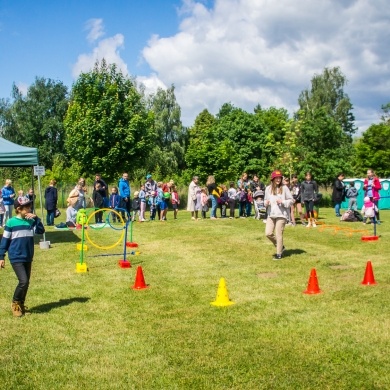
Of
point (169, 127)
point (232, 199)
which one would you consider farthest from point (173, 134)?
point (232, 199)

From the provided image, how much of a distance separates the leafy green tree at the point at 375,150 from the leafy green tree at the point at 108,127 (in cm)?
2911

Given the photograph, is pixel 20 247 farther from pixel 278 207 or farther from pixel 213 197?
pixel 213 197

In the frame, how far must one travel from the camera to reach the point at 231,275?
34.5 ft

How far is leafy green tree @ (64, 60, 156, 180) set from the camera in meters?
35.0

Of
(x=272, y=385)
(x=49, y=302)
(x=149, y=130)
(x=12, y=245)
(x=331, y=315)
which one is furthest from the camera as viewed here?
(x=149, y=130)

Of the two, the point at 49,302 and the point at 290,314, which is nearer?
the point at 290,314

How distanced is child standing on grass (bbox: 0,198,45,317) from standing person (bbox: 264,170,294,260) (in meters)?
5.92

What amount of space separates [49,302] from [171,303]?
6.64 ft

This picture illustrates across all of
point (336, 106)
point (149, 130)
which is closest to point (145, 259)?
point (149, 130)

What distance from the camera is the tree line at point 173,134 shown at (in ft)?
117

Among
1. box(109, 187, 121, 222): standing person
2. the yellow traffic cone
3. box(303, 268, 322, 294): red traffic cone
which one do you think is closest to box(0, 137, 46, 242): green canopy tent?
box(109, 187, 121, 222): standing person

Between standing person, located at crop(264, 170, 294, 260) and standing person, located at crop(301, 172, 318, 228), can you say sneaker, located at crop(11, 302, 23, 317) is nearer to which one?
standing person, located at crop(264, 170, 294, 260)

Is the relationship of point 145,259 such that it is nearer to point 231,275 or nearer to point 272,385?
point 231,275

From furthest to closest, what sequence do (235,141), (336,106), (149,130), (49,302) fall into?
(336,106) → (235,141) → (149,130) → (49,302)
